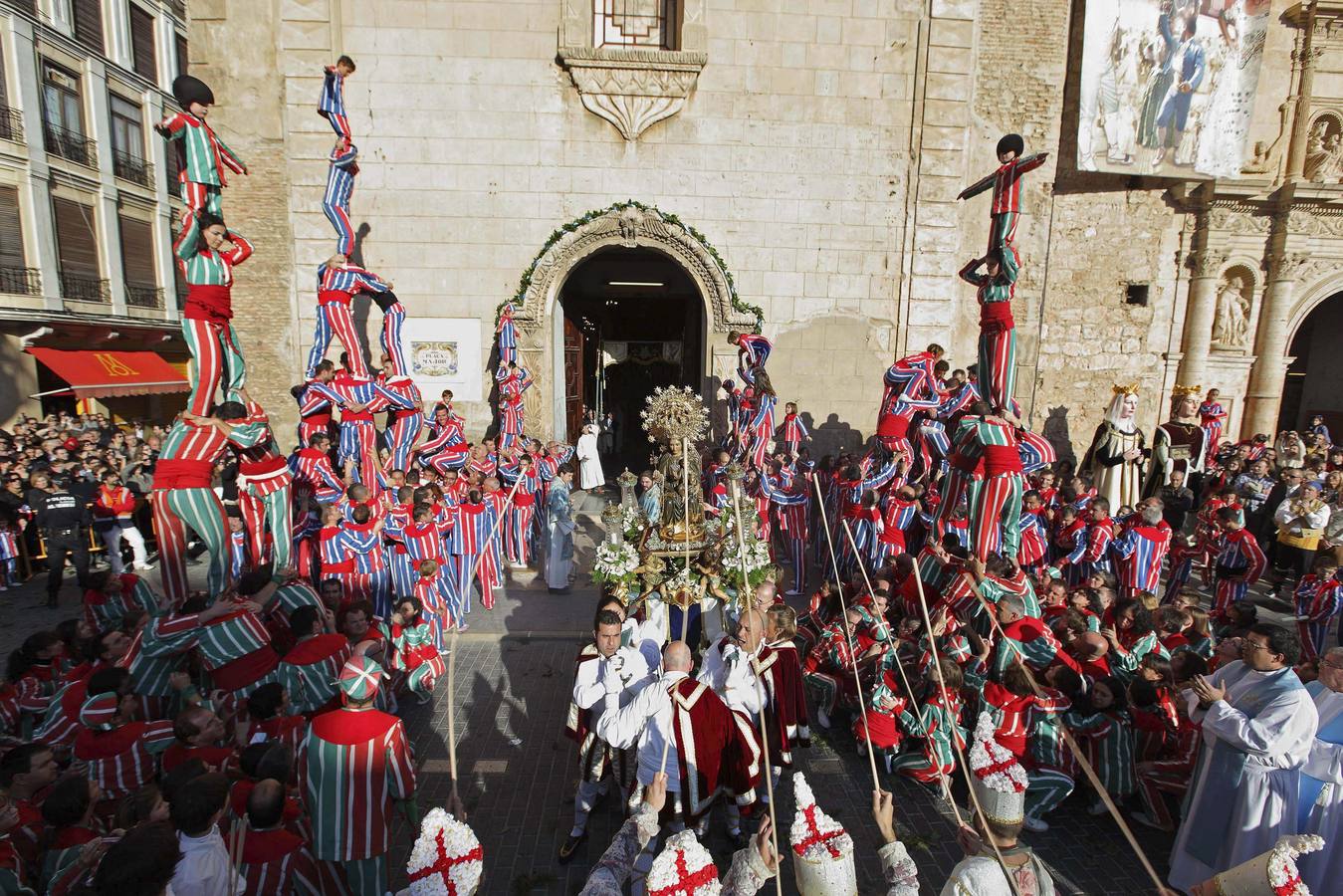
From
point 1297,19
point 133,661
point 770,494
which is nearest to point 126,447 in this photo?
point 133,661

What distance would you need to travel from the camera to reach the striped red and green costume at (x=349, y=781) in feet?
11.4

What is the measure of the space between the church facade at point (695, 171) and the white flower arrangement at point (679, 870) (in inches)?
453

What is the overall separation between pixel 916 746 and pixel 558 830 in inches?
120

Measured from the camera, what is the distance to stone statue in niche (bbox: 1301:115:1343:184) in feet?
49.1

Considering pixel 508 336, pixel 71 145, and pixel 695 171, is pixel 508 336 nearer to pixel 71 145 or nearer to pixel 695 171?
pixel 695 171

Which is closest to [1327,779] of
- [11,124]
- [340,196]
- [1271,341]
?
[340,196]

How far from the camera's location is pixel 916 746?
18.3ft

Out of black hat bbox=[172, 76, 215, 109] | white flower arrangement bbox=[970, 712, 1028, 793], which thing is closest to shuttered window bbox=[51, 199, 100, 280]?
black hat bbox=[172, 76, 215, 109]

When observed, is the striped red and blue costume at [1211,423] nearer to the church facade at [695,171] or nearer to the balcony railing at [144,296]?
the church facade at [695,171]

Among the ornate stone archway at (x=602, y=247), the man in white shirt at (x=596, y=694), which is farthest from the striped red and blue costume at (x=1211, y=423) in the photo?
the man in white shirt at (x=596, y=694)

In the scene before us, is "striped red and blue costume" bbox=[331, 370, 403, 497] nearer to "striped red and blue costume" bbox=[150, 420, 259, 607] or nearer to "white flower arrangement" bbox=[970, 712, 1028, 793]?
"striped red and blue costume" bbox=[150, 420, 259, 607]

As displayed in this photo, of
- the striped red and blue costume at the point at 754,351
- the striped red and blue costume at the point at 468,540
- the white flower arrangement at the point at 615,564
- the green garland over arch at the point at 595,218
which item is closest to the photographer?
the white flower arrangement at the point at 615,564

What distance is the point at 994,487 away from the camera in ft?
20.4

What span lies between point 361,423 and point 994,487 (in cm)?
734
